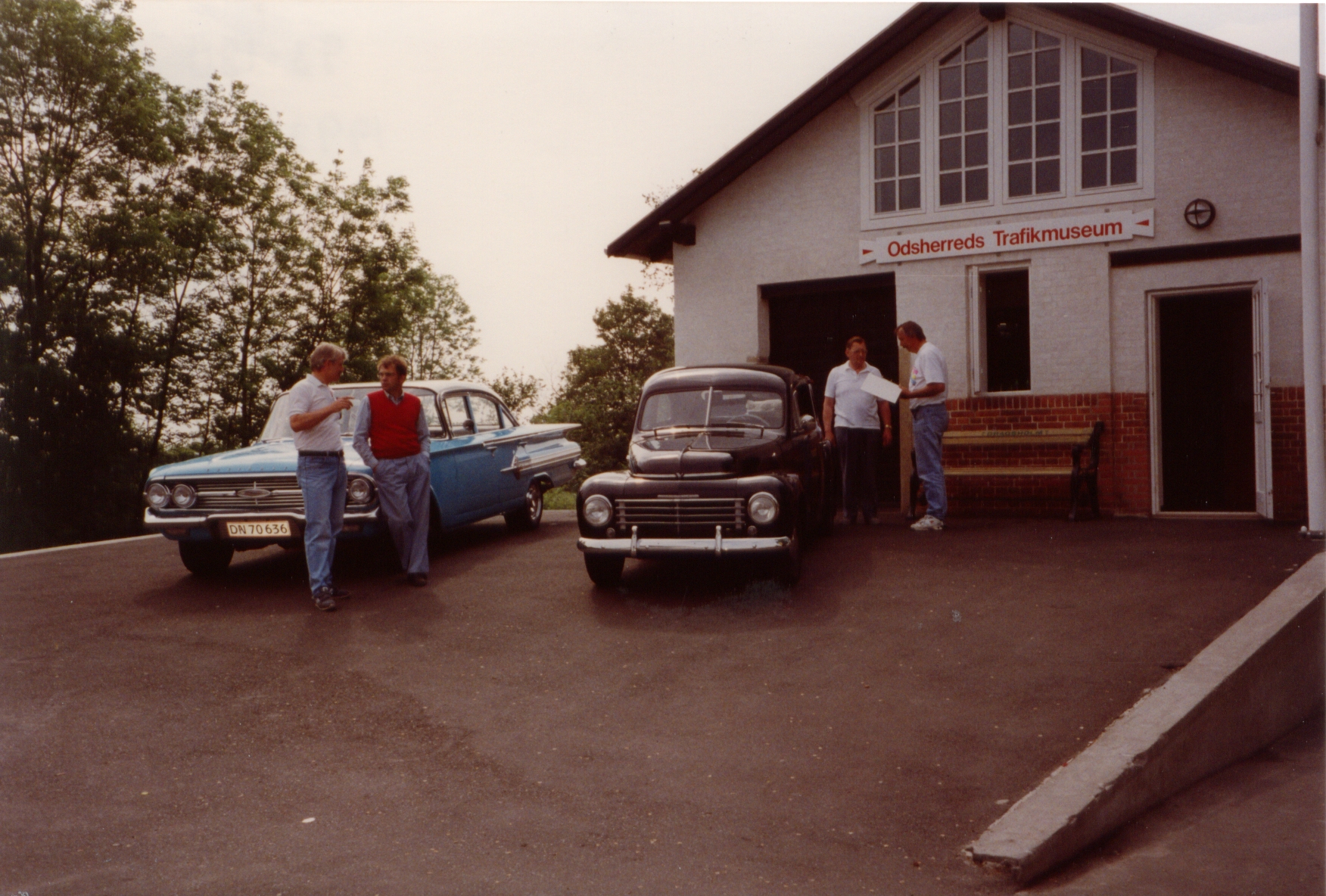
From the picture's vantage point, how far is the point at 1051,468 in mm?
12125

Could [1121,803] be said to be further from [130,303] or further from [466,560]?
[130,303]

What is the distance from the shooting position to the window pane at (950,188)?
12.8 metres

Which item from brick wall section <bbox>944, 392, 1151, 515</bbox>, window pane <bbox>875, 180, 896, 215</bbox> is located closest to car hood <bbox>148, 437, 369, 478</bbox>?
brick wall section <bbox>944, 392, 1151, 515</bbox>

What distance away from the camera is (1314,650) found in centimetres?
655

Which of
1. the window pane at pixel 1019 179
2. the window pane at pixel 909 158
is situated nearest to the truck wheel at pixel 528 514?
the window pane at pixel 909 158

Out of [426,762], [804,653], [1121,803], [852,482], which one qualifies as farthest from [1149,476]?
[426,762]

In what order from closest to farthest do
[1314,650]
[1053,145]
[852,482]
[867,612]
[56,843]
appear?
1. [56,843]
2. [1314,650]
3. [867,612]
4. [852,482]
5. [1053,145]

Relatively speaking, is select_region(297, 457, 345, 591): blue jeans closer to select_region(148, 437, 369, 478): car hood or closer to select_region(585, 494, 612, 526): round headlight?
select_region(148, 437, 369, 478): car hood

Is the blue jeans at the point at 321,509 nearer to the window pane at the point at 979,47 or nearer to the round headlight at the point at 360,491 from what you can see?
the round headlight at the point at 360,491

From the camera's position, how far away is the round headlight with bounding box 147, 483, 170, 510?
355 inches

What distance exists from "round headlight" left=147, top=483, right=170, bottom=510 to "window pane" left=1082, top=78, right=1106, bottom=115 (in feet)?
33.4

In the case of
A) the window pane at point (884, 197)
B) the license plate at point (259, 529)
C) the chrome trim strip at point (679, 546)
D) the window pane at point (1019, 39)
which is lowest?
the chrome trim strip at point (679, 546)

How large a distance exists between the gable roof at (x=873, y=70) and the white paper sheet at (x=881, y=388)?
13.8 feet

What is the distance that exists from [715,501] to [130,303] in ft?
75.3
